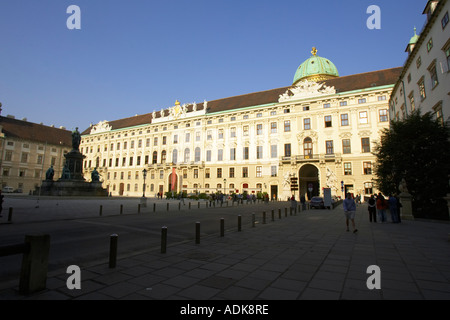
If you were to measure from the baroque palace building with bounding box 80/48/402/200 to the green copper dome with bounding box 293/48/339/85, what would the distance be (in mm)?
221

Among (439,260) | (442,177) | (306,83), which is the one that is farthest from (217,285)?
(306,83)

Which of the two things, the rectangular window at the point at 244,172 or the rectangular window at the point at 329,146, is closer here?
the rectangular window at the point at 329,146

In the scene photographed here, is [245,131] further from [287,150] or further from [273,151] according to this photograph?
[287,150]

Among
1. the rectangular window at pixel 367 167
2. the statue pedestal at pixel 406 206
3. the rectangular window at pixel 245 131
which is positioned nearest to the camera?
the statue pedestal at pixel 406 206

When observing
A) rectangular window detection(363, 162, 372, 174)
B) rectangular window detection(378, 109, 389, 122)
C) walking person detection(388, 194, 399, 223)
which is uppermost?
rectangular window detection(378, 109, 389, 122)

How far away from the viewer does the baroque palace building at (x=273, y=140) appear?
139 feet

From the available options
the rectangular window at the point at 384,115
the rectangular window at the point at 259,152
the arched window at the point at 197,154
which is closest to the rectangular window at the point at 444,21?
the rectangular window at the point at 384,115

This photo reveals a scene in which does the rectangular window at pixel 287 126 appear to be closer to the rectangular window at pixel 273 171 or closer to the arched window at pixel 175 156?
the rectangular window at pixel 273 171

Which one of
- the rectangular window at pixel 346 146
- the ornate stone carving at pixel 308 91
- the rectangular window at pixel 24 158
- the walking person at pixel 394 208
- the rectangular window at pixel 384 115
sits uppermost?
the ornate stone carving at pixel 308 91

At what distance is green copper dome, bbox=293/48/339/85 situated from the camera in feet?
175

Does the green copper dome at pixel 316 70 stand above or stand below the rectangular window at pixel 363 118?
above

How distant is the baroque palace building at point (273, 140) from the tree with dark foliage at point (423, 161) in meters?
18.4

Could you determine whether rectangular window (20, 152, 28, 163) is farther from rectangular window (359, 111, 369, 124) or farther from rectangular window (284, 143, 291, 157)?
rectangular window (359, 111, 369, 124)

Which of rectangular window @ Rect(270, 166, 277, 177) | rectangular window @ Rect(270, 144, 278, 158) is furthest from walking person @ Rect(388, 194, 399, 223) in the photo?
rectangular window @ Rect(270, 144, 278, 158)
